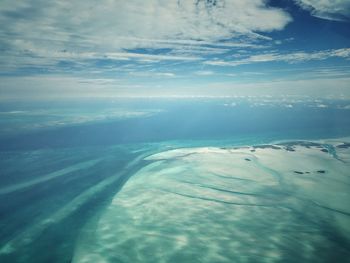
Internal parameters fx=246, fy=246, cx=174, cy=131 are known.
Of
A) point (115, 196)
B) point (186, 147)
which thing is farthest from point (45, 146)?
point (115, 196)

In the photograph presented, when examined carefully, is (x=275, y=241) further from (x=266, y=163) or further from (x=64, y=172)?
(x=64, y=172)

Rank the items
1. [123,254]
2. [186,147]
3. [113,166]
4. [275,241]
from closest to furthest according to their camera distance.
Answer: [123,254] → [275,241] → [113,166] → [186,147]

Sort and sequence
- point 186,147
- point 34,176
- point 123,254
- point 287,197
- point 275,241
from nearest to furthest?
point 123,254 < point 275,241 < point 287,197 < point 34,176 < point 186,147

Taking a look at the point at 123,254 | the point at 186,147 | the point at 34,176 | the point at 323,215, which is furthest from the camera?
the point at 186,147

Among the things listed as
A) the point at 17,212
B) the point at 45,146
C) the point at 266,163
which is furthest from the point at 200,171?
the point at 45,146

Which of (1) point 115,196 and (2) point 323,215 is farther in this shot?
(1) point 115,196

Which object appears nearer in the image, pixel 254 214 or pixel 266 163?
pixel 254 214

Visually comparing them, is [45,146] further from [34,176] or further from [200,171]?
[200,171]

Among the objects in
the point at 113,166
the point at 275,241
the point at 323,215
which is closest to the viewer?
the point at 275,241
